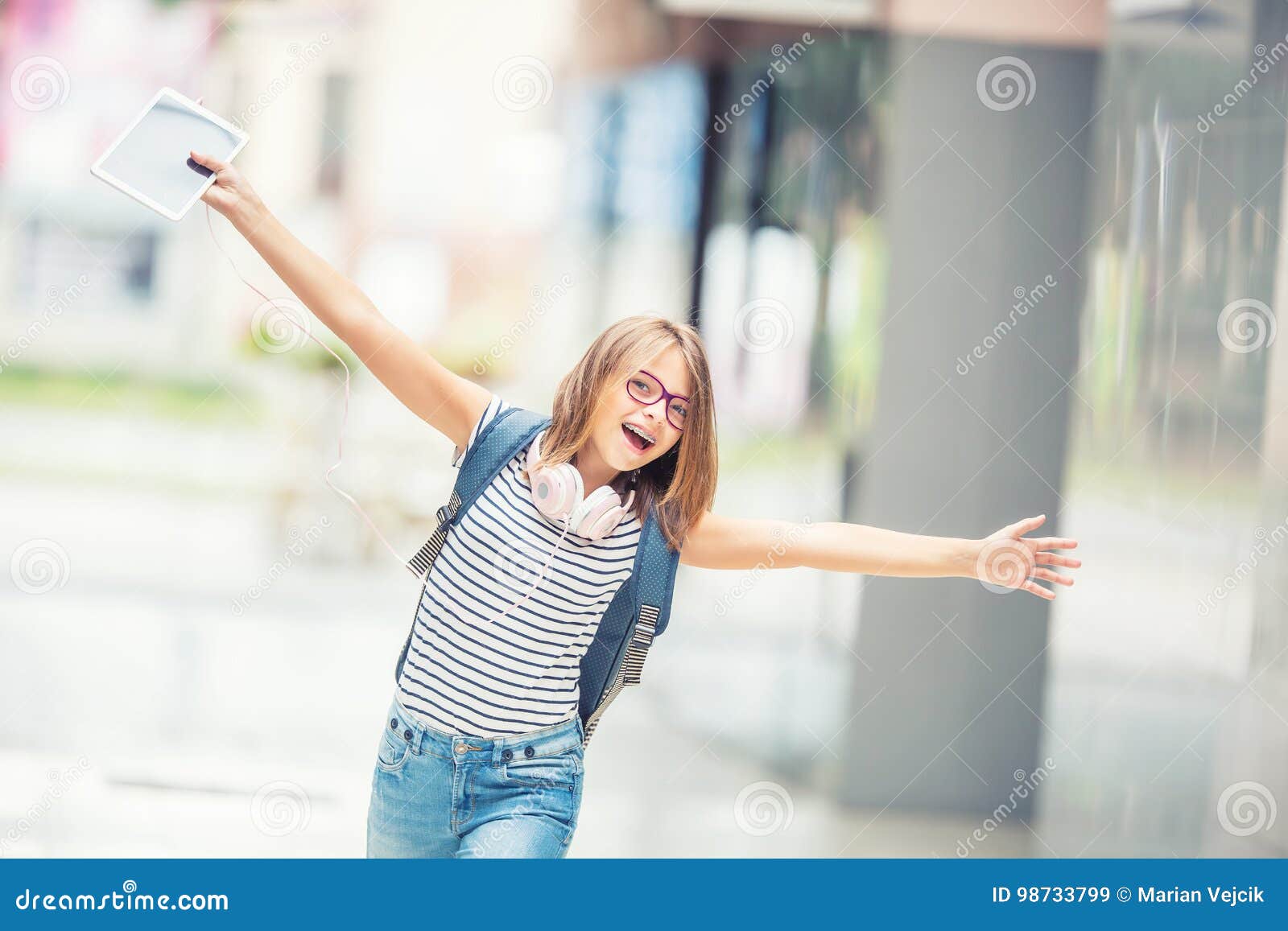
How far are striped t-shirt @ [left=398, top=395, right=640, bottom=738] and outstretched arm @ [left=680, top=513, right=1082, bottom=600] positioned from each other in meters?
0.14

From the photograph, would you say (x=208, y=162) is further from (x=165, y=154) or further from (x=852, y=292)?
(x=852, y=292)

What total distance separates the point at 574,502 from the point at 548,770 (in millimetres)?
354

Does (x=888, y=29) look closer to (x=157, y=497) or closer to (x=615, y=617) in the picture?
(x=615, y=617)

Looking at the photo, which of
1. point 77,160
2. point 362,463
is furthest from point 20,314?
point 362,463

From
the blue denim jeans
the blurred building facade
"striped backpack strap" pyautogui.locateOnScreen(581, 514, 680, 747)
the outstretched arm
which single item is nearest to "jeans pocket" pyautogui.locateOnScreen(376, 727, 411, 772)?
the blue denim jeans

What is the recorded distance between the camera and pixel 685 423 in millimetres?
1761

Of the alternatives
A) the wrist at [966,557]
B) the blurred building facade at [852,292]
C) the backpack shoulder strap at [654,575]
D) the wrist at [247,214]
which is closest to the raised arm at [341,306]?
the wrist at [247,214]

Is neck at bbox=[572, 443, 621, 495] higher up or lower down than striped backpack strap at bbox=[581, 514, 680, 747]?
higher up

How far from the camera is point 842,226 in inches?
161

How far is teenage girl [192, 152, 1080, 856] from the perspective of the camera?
1683mm

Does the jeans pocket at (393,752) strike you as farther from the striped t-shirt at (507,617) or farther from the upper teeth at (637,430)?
the upper teeth at (637,430)

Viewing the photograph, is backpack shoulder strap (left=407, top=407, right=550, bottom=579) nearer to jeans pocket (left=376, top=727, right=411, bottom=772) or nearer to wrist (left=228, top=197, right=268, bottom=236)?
jeans pocket (left=376, top=727, right=411, bottom=772)

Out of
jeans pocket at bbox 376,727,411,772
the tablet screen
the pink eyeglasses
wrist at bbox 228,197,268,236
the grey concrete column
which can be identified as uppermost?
the grey concrete column
